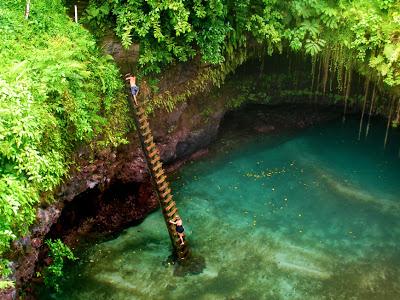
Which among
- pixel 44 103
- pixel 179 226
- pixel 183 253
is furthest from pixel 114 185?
pixel 44 103

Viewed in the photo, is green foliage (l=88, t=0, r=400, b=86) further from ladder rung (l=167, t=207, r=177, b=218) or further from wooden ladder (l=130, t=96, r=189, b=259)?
ladder rung (l=167, t=207, r=177, b=218)

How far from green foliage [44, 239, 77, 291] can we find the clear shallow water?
0.32 metres

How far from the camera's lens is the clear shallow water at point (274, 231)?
9359mm

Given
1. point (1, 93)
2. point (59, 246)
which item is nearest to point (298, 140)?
point (59, 246)

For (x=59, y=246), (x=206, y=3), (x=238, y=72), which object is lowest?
(x=59, y=246)

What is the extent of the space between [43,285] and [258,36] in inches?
310

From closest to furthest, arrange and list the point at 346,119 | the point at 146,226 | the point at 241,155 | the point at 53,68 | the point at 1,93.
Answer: the point at 1,93
the point at 53,68
the point at 146,226
the point at 241,155
the point at 346,119

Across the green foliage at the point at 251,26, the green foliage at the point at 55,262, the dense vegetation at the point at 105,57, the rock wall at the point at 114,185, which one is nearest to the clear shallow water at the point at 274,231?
the green foliage at the point at 55,262

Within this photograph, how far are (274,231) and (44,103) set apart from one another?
605 cm

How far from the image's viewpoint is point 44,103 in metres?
8.34

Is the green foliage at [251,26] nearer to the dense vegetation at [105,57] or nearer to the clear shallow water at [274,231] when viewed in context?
the dense vegetation at [105,57]

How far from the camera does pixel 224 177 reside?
1272 centimetres

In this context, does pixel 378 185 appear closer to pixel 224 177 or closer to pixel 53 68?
pixel 224 177

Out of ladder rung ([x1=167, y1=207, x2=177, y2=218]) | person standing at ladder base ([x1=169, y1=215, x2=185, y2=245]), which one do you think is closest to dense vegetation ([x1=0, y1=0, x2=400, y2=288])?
ladder rung ([x1=167, y1=207, x2=177, y2=218])
